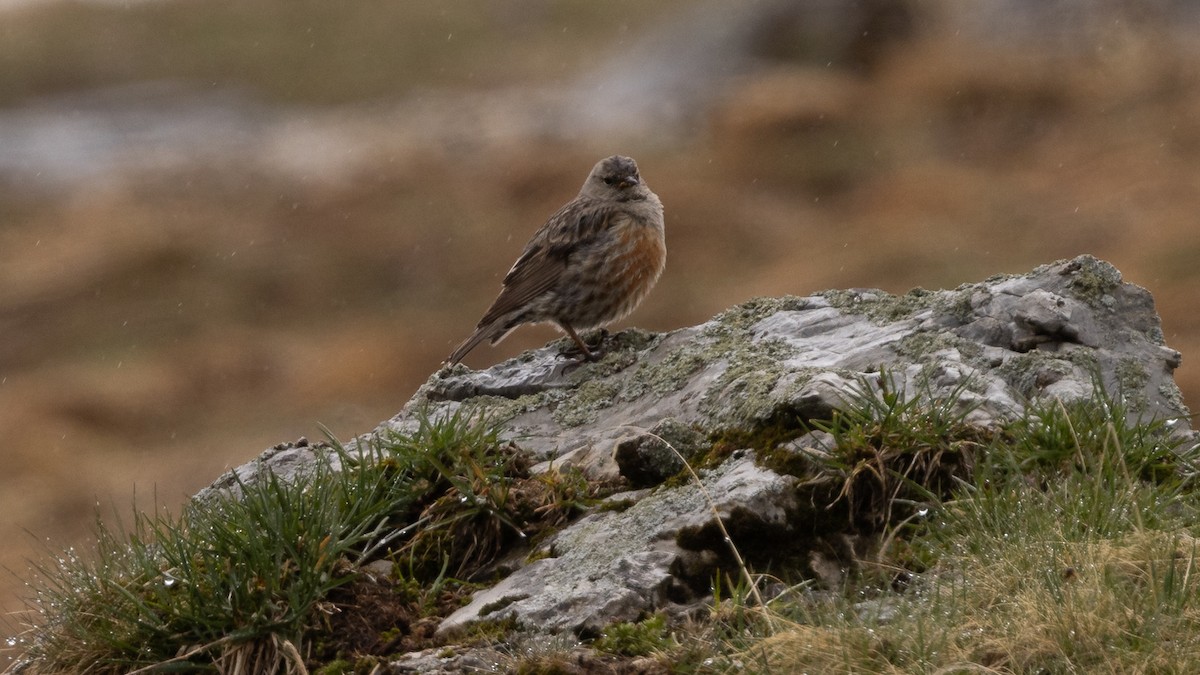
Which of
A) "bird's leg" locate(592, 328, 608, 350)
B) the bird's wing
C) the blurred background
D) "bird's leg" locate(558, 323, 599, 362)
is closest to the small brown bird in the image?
the bird's wing

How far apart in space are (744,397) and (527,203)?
2713cm

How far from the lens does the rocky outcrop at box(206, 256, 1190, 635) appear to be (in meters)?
5.27

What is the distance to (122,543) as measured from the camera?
5836 millimetres

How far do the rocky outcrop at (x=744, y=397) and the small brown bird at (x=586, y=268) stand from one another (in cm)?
118

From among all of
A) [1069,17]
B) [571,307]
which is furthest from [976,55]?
[571,307]

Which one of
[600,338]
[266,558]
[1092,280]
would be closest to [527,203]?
[600,338]

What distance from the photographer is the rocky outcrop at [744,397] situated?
527 centimetres

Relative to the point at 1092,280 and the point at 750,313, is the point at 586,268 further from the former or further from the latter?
the point at 1092,280

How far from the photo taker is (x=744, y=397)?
6145 mm

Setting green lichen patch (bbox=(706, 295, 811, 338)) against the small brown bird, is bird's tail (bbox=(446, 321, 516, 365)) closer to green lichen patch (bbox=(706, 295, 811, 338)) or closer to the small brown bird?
the small brown bird

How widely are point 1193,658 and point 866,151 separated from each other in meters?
29.7

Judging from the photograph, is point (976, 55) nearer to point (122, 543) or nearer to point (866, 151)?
point (866, 151)

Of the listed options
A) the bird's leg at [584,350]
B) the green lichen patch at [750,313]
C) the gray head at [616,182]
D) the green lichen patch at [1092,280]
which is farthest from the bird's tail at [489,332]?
the green lichen patch at [1092,280]

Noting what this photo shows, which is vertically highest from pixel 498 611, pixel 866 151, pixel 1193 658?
pixel 866 151
